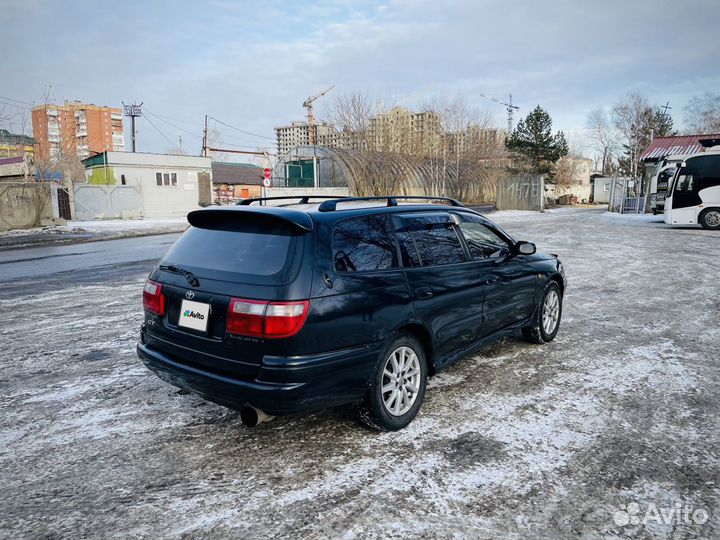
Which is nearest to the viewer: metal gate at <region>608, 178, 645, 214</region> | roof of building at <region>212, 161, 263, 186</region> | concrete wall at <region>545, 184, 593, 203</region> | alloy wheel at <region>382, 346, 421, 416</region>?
alloy wheel at <region>382, 346, 421, 416</region>

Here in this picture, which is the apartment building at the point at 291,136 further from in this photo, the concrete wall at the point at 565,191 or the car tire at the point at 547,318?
the car tire at the point at 547,318

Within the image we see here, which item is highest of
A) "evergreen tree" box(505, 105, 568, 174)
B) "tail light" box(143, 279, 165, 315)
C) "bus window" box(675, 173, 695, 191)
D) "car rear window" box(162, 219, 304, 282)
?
"evergreen tree" box(505, 105, 568, 174)

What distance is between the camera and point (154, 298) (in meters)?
3.66

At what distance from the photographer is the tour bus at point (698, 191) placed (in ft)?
64.0

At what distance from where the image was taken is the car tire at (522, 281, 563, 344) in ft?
17.7

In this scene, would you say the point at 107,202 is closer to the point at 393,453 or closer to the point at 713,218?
the point at 713,218

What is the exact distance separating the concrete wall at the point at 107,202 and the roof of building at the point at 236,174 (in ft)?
105

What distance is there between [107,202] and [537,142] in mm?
34292

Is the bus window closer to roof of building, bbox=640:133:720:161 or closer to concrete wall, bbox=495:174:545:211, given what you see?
concrete wall, bbox=495:174:545:211

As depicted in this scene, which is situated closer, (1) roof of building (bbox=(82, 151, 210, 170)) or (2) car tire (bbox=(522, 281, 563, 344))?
(2) car tire (bbox=(522, 281, 563, 344))

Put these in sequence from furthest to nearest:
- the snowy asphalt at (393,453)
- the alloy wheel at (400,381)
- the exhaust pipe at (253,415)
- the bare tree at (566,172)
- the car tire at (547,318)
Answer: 1. the bare tree at (566,172)
2. the car tire at (547,318)
3. the alloy wheel at (400,381)
4. the exhaust pipe at (253,415)
5. the snowy asphalt at (393,453)

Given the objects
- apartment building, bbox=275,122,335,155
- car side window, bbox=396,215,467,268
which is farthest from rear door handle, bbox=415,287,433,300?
apartment building, bbox=275,122,335,155

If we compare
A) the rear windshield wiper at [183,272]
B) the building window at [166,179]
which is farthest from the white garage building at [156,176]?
the rear windshield wiper at [183,272]

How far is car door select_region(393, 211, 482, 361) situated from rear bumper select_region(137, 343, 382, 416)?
0.64m
